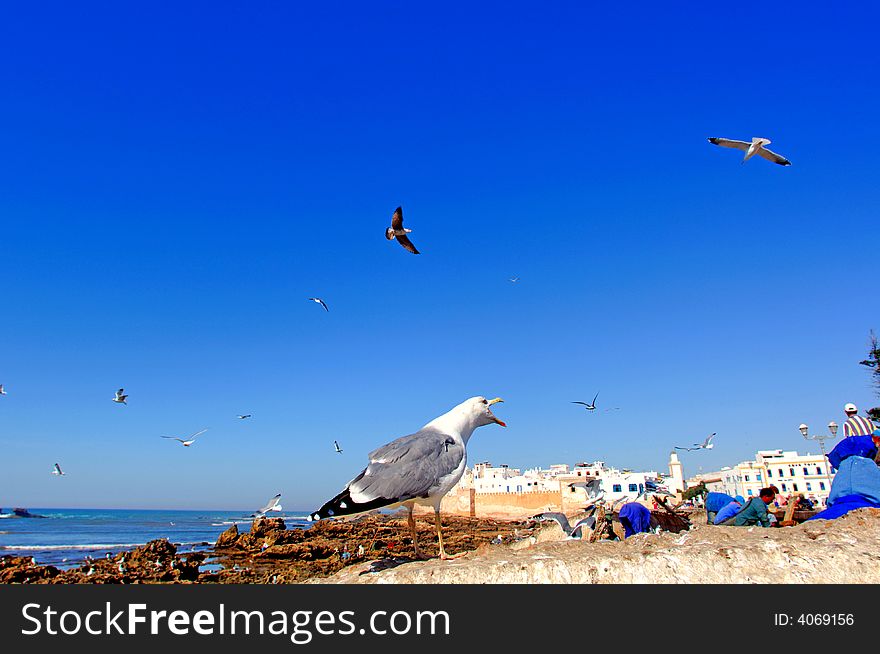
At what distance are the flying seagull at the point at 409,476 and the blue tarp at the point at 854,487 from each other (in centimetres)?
491

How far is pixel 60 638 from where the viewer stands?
3.91m

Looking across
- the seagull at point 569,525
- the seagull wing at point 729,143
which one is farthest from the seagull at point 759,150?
the seagull at point 569,525

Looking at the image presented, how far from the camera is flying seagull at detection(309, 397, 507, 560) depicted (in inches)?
219

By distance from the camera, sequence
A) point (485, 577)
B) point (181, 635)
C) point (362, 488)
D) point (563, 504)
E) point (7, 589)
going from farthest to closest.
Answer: point (563, 504)
point (362, 488)
point (485, 577)
point (7, 589)
point (181, 635)

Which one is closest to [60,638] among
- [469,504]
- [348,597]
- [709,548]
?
[348,597]

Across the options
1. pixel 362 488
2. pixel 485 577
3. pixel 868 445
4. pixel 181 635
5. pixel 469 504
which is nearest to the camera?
pixel 181 635

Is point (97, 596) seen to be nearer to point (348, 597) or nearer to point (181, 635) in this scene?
point (181, 635)

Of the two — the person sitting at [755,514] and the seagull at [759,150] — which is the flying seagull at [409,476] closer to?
the person sitting at [755,514]

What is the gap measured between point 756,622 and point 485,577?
2.35m

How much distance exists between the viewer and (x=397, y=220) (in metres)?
12.1

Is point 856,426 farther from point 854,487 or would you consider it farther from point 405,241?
point 405,241

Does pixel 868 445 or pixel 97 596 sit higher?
pixel 868 445

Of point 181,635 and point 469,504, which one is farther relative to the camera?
point 469,504

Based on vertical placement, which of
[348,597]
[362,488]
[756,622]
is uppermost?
[362,488]
